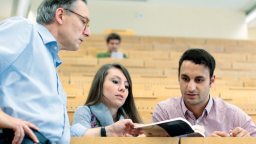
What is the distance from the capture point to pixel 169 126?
1.79ft

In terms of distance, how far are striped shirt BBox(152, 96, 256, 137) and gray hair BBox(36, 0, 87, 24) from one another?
0.46 meters

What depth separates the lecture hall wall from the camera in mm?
4395

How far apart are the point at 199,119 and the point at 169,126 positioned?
0.34 m

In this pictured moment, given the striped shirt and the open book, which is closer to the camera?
the open book

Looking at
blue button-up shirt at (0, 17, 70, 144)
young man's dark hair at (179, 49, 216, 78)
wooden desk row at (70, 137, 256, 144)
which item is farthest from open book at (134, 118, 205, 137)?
young man's dark hair at (179, 49, 216, 78)

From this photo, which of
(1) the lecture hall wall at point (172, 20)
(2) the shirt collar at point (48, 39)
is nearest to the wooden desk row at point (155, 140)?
(2) the shirt collar at point (48, 39)

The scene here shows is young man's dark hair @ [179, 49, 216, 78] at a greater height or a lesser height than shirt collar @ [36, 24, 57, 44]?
lesser

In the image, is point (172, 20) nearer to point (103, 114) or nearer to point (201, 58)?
point (201, 58)

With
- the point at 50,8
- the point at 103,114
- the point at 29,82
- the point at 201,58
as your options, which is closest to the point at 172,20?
the point at 201,58

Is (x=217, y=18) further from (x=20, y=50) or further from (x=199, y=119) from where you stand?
(x=20, y=50)

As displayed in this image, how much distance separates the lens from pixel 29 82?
486 millimetres

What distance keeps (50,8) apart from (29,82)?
0.21 m

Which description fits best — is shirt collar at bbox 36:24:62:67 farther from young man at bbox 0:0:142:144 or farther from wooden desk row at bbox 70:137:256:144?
wooden desk row at bbox 70:137:256:144

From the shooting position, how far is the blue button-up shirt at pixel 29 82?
1.53ft
